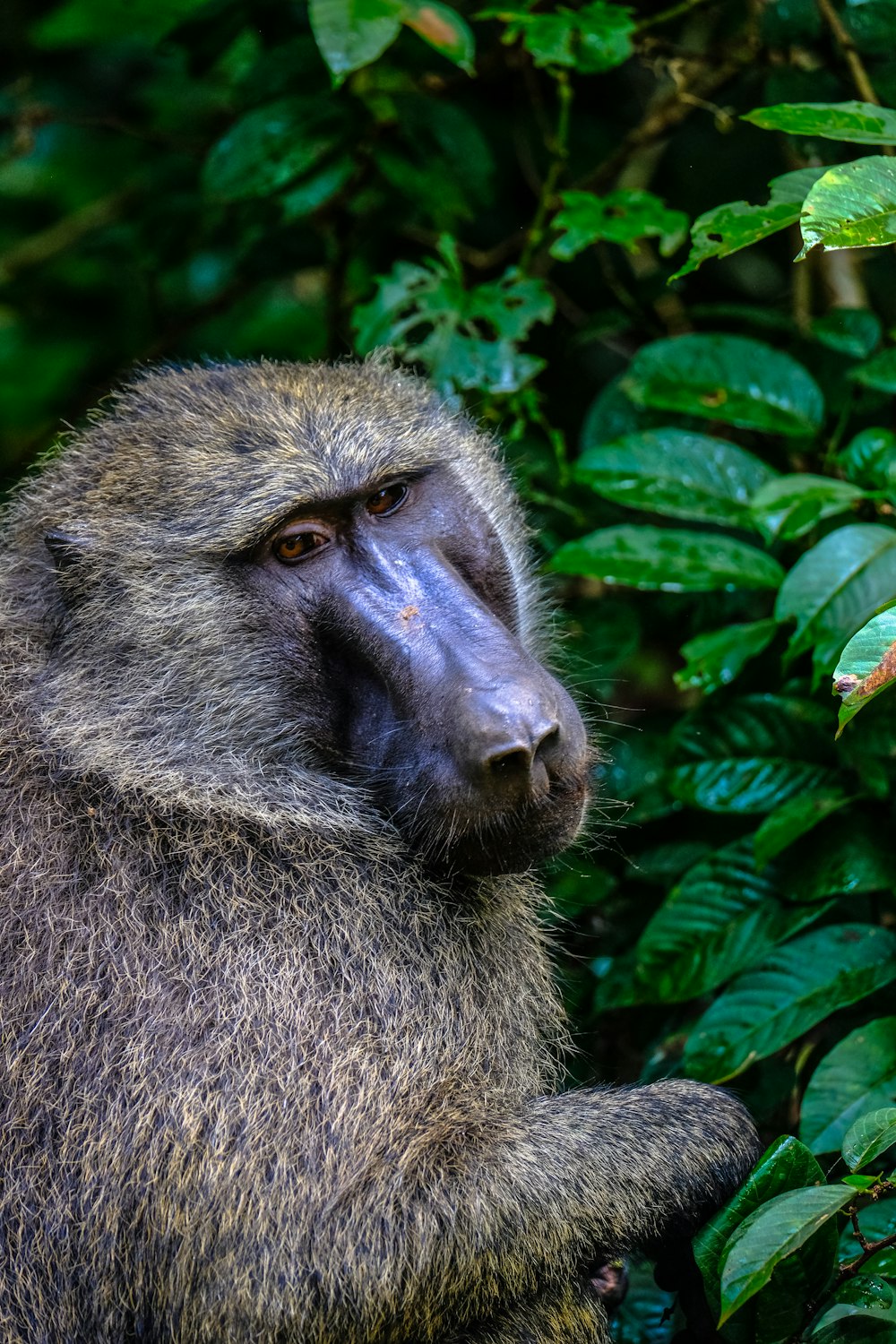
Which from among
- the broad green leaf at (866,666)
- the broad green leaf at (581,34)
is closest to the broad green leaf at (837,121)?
the broad green leaf at (866,666)

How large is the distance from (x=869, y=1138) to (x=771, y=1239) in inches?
10.1

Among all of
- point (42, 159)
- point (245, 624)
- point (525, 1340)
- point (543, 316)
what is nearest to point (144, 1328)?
point (525, 1340)

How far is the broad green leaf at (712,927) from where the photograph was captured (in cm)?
335

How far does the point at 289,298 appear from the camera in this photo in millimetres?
6945

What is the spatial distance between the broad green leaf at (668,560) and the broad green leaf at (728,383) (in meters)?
0.47

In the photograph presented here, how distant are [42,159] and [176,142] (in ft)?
5.15

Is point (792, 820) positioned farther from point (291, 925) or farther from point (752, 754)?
point (291, 925)

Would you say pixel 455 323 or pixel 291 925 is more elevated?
pixel 455 323

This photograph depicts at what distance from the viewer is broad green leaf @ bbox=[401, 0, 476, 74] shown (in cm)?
391

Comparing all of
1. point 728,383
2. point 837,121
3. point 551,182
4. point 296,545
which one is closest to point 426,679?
point 296,545

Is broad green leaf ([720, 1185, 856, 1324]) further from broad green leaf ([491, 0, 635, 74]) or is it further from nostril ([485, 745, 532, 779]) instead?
broad green leaf ([491, 0, 635, 74])

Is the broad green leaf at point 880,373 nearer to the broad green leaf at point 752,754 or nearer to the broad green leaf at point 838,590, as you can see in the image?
the broad green leaf at point 838,590

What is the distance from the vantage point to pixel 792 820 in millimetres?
3279

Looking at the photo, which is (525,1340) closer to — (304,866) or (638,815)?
(304,866)
